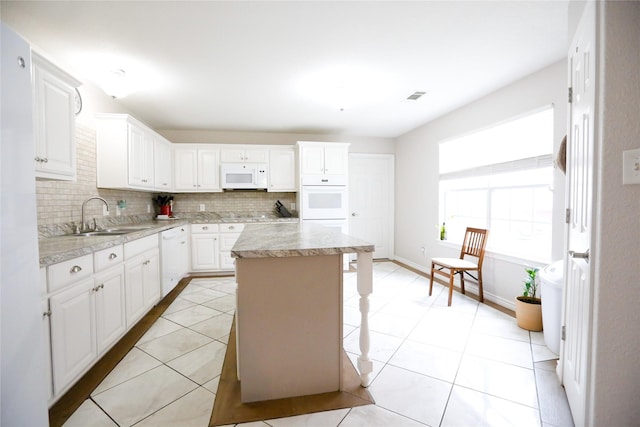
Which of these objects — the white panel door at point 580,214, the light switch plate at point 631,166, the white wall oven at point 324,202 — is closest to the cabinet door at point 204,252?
the white wall oven at point 324,202

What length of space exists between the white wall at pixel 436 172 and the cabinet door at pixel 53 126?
3.83m

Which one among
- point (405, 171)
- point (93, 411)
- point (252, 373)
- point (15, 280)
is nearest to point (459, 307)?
point (252, 373)

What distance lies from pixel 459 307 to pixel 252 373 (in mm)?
2346

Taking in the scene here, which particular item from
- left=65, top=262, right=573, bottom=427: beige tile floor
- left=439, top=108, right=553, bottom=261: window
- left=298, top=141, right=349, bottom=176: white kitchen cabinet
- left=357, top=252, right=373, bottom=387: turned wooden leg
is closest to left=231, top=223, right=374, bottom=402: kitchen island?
left=357, top=252, right=373, bottom=387: turned wooden leg

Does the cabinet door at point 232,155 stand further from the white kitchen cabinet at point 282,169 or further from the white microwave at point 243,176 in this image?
the white kitchen cabinet at point 282,169

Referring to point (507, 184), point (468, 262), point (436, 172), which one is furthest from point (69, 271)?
point (436, 172)

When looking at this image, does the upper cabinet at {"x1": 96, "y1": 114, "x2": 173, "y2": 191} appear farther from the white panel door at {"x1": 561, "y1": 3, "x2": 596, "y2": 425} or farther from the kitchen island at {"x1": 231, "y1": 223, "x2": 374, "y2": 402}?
the white panel door at {"x1": 561, "y1": 3, "x2": 596, "y2": 425}

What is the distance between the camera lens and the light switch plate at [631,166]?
3.51 feet

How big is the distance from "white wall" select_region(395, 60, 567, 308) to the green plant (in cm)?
20

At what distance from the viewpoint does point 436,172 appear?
4.12m

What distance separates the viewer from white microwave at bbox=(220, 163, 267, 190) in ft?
14.6

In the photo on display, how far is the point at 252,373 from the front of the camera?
156cm

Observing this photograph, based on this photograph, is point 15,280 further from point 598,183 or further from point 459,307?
point 459,307

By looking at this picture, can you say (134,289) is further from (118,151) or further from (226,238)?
(226,238)
